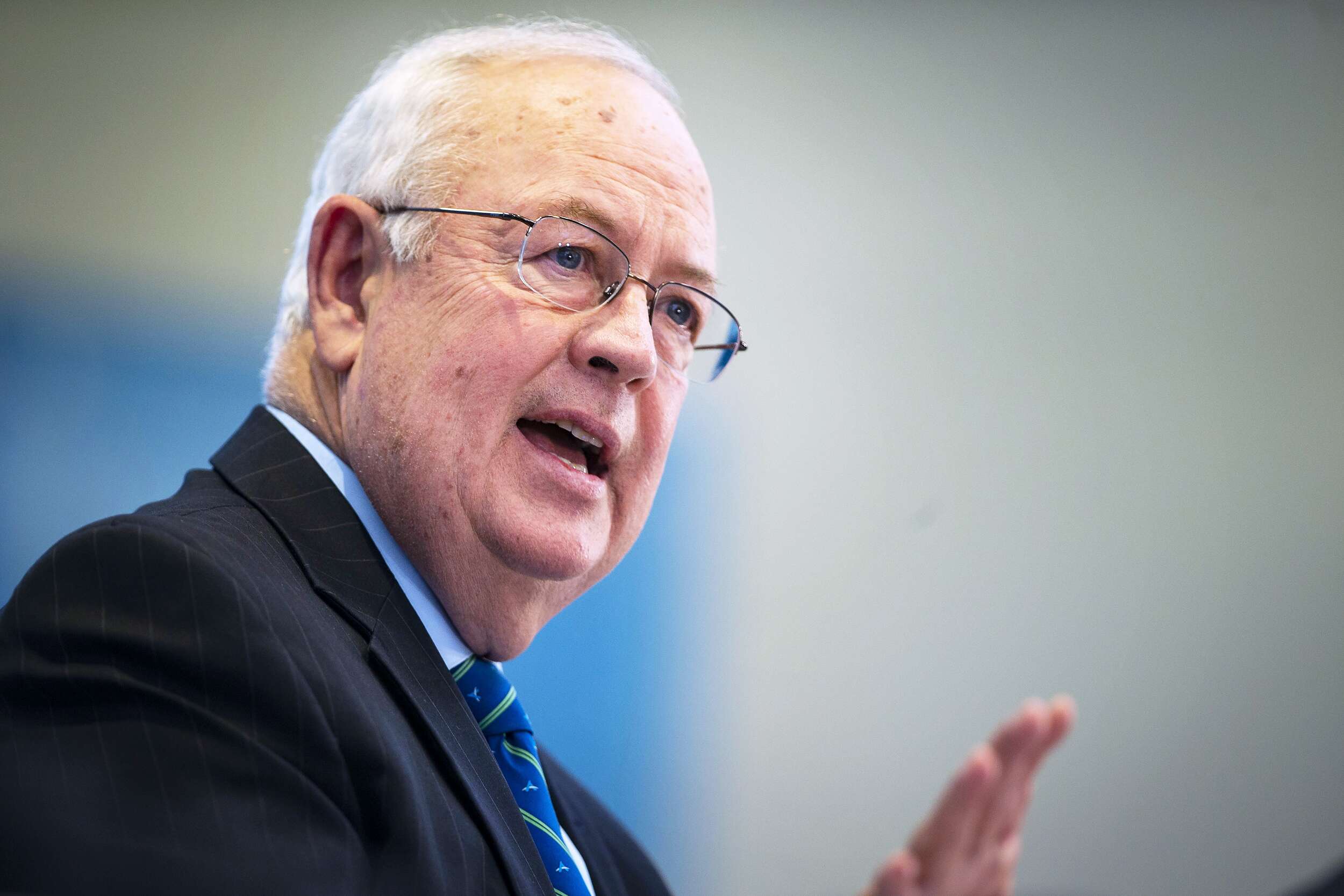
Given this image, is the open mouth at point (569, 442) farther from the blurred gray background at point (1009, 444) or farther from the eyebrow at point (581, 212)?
the blurred gray background at point (1009, 444)

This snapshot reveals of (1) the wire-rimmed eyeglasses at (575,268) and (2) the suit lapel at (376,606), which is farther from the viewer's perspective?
(1) the wire-rimmed eyeglasses at (575,268)

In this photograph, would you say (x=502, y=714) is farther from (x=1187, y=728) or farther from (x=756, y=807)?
(x=1187, y=728)

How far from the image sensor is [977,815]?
2.82ft

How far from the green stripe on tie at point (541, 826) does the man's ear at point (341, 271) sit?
2.00 feet

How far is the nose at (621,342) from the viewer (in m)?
1.28

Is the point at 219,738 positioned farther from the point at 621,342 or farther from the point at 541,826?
the point at 621,342

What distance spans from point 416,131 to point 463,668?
722mm

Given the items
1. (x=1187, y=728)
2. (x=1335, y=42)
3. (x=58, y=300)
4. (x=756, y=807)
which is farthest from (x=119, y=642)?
(x=1335, y=42)

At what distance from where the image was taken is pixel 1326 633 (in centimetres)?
298

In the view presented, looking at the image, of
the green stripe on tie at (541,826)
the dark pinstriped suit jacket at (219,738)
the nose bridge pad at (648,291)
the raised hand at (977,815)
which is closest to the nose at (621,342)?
the nose bridge pad at (648,291)

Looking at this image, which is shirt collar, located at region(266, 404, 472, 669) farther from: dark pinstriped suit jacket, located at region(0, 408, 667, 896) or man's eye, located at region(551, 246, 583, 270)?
man's eye, located at region(551, 246, 583, 270)

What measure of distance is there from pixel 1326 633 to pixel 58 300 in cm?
353

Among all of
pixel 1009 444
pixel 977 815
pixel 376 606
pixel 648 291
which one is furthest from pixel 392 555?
pixel 1009 444

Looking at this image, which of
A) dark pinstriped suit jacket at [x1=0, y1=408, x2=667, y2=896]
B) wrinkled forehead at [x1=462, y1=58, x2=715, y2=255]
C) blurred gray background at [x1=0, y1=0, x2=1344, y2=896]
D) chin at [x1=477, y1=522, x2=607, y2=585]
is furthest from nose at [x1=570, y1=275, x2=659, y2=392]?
blurred gray background at [x1=0, y1=0, x2=1344, y2=896]
